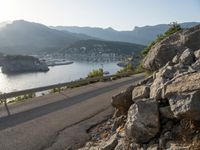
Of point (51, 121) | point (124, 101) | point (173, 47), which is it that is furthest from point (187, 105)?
point (51, 121)

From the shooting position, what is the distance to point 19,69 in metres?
159

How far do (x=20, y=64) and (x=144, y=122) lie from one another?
521ft

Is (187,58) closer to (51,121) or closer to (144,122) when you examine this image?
(144,122)

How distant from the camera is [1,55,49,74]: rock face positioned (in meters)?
157

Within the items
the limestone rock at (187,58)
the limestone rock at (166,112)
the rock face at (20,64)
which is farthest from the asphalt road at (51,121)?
the rock face at (20,64)

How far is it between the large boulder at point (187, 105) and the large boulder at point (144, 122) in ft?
1.47

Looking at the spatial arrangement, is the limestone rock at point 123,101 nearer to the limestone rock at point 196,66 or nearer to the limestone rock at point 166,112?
the limestone rock at point 196,66

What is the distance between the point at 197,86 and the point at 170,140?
3.28ft

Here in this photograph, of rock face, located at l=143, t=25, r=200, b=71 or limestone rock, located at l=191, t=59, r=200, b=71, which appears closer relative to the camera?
limestone rock, located at l=191, t=59, r=200, b=71

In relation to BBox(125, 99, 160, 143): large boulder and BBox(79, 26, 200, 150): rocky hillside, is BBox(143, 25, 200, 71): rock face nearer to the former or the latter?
BBox(79, 26, 200, 150): rocky hillside

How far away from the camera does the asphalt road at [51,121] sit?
8.37m

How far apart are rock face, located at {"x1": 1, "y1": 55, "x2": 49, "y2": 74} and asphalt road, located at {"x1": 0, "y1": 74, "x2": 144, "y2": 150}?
14278 centimetres

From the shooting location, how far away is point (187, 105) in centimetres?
571

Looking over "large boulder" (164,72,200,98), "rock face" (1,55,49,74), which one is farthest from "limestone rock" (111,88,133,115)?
"rock face" (1,55,49,74)
